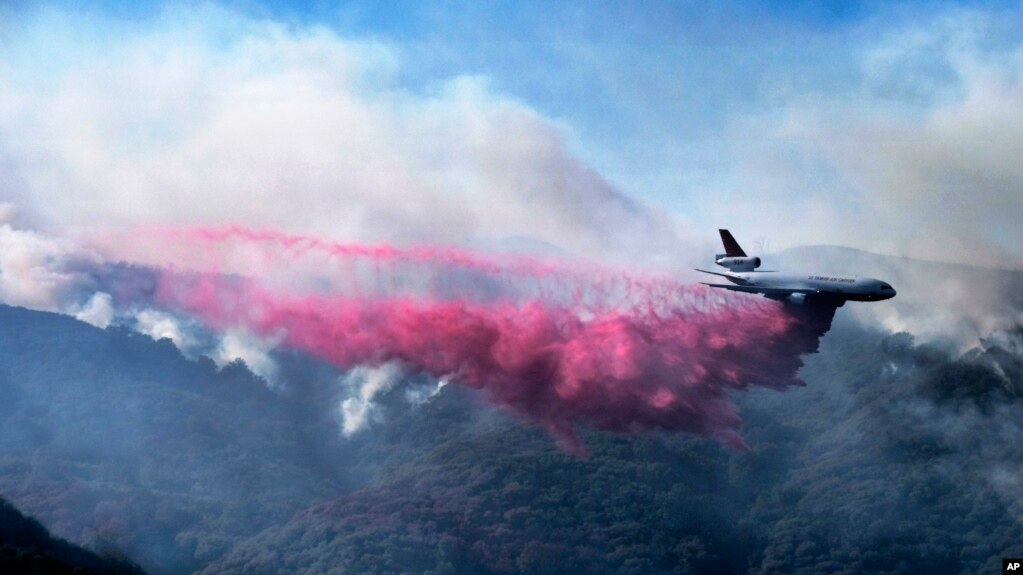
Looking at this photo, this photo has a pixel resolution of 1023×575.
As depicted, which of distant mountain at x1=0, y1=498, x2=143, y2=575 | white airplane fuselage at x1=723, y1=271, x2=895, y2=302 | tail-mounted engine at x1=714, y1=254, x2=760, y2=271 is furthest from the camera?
distant mountain at x1=0, y1=498, x2=143, y2=575

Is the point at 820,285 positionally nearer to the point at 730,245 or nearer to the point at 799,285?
the point at 799,285

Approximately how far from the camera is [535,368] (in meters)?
109

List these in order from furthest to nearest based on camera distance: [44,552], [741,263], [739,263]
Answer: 1. [44,552]
2. [739,263]
3. [741,263]

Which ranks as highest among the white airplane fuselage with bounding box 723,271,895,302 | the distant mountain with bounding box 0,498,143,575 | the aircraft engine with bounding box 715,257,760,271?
the aircraft engine with bounding box 715,257,760,271

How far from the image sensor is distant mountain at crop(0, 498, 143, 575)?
354 ft

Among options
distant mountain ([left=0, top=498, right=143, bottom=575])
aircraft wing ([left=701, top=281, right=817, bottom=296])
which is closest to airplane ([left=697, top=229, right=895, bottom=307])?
aircraft wing ([left=701, top=281, right=817, bottom=296])

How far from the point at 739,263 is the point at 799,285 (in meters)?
7.21

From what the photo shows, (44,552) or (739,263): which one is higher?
(739,263)

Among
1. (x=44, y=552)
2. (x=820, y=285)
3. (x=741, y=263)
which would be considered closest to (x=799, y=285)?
(x=820, y=285)

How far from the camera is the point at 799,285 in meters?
98.1

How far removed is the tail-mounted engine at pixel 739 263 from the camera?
335ft

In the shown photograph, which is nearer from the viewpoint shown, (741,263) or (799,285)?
(799,285)

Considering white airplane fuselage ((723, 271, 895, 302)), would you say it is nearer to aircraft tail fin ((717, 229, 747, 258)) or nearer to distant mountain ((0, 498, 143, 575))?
aircraft tail fin ((717, 229, 747, 258))

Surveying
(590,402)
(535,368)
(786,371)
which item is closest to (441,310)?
(535,368)
